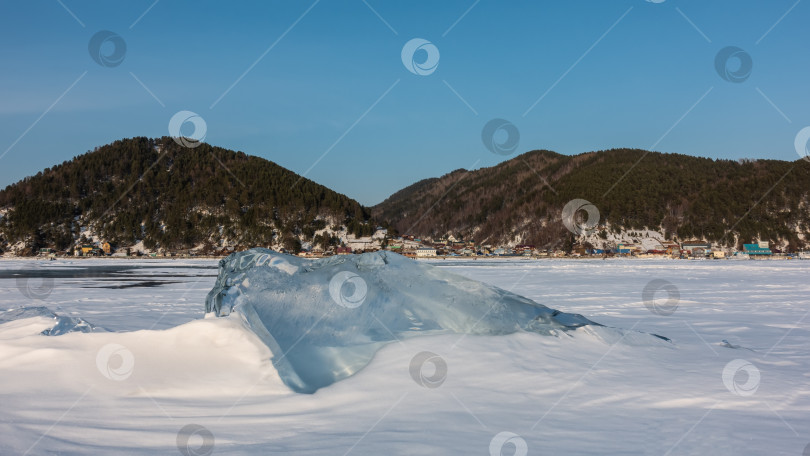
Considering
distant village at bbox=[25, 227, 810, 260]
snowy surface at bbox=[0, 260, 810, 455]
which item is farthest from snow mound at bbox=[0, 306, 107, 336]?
distant village at bbox=[25, 227, 810, 260]

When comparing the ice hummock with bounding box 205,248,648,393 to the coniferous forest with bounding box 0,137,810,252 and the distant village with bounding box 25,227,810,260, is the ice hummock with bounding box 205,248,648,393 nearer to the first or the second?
the distant village with bounding box 25,227,810,260

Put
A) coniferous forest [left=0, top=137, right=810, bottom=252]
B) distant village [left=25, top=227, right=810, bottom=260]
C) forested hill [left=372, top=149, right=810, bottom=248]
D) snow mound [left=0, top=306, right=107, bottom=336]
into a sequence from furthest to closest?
forested hill [left=372, top=149, right=810, bottom=248] < coniferous forest [left=0, top=137, right=810, bottom=252] < distant village [left=25, top=227, right=810, bottom=260] < snow mound [left=0, top=306, right=107, bottom=336]

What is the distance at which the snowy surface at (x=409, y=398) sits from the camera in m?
3.27

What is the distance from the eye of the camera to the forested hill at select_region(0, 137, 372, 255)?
13150 cm

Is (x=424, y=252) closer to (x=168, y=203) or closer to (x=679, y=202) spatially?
(x=168, y=203)

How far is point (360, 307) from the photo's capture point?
634 centimetres

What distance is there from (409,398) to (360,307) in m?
2.10

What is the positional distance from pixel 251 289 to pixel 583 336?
14.1 ft

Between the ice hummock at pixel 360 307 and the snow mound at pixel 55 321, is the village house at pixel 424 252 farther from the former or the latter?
the ice hummock at pixel 360 307

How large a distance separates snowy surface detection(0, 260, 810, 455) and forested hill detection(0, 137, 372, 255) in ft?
390

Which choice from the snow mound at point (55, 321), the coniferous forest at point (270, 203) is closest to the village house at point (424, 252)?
the coniferous forest at point (270, 203)

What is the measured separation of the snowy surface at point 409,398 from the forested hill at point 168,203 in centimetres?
11883

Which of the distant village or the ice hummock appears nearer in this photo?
the ice hummock

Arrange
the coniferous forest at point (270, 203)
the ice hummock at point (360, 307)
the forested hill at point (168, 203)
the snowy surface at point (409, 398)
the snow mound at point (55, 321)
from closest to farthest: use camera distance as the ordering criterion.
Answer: the snowy surface at point (409, 398), the ice hummock at point (360, 307), the snow mound at point (55, 321), the forested hill at point (168, 203), the coniferous forest at point (270, 203)
